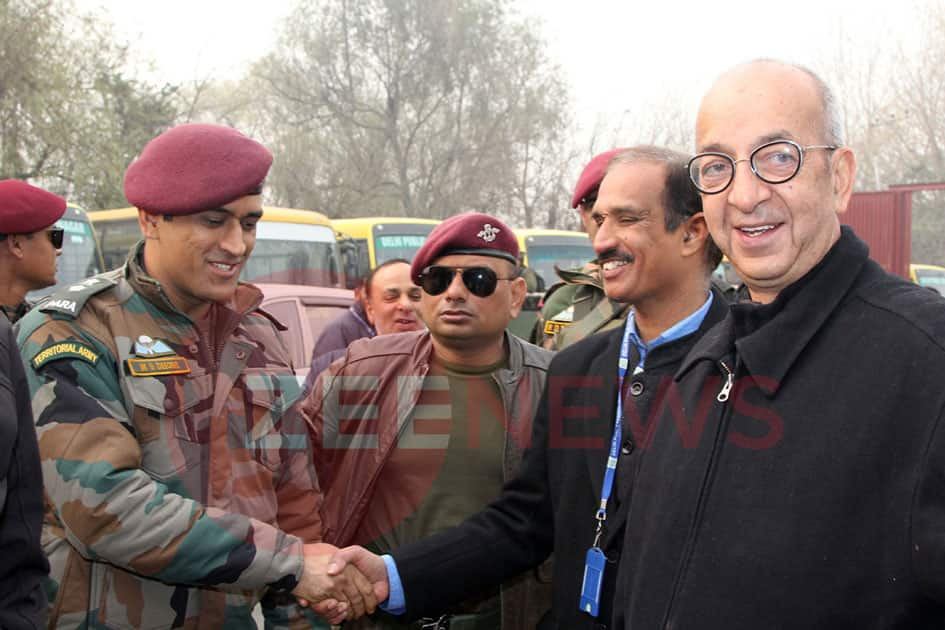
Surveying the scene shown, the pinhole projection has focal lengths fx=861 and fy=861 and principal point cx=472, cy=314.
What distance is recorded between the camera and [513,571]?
8.63ft

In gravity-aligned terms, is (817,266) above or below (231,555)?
above

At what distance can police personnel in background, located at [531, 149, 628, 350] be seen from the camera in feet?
13.6

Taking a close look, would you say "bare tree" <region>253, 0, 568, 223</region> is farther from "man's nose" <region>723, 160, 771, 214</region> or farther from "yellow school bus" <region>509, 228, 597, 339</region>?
"man's nose" <region>723, 160, 771, 214</region>

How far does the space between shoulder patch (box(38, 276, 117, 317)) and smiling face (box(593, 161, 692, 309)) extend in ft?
4.65

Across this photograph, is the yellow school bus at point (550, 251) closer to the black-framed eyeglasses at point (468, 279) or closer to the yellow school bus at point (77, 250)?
the yellow school bus at point (77, 250)

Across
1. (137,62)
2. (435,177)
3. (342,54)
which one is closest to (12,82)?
(137,62)

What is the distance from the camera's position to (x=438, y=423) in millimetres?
2783

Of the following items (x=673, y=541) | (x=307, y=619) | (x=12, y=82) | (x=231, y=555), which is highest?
(x=12, y=82)

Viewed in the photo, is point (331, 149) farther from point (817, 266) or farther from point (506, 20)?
point (817, 266)

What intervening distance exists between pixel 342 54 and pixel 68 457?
28231 mm

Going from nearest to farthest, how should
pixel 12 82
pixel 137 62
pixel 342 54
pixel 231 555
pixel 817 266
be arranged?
1. pixel 817 266
2. pixel 231 555
3. pixel 12 82
4. pixel 137 62
5. pixel 342 54

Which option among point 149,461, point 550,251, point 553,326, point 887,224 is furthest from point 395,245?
point 149,461

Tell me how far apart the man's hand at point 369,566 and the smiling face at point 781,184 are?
155 cm

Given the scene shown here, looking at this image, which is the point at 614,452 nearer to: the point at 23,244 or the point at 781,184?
the point at 781,184
